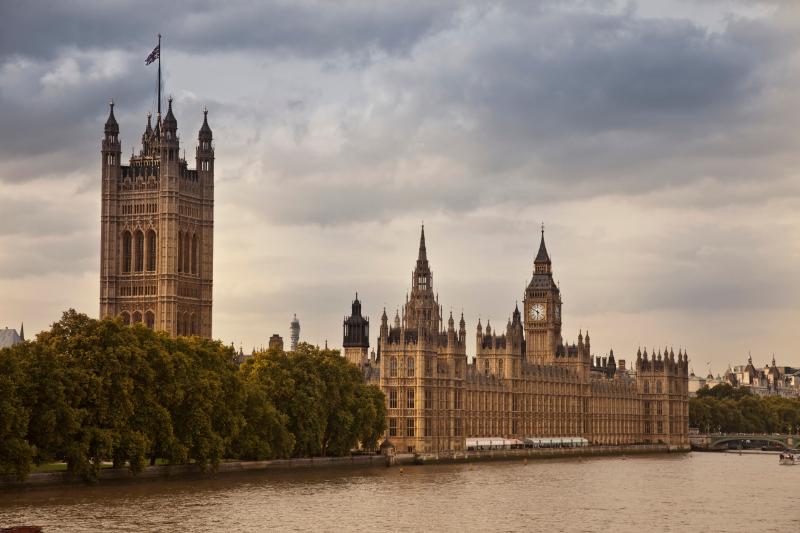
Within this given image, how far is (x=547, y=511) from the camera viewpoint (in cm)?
8662

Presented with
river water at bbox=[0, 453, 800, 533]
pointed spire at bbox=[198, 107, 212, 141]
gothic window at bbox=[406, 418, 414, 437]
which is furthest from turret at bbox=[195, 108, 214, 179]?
river water at bbox=[0, 453, 800, 533]

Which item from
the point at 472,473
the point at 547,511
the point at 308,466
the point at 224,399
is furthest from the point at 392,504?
the point at 472,473

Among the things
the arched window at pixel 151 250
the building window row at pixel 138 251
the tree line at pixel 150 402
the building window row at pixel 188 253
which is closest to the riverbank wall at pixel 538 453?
the tree line at pixel 150 402

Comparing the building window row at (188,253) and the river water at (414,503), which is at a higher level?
the building window row at (188,253)

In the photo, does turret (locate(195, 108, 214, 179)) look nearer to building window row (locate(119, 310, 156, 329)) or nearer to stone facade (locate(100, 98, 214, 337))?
stone facade (locate(100, 98, 214, 337))

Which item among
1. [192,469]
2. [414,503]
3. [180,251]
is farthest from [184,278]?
[414,503]

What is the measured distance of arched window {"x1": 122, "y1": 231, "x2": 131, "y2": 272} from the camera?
6813 inches

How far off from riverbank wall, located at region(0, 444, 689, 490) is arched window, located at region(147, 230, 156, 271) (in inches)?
1754

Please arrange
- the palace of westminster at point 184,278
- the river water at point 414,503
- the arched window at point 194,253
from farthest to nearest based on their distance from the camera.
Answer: the arched window at point 194,253 < the palace of westminster at point 184,278 < the river water at point 414,503

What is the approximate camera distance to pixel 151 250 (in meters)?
173

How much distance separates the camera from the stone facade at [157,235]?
560 feet

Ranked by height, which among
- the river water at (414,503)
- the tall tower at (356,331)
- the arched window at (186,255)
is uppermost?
the arched window at (186,255)

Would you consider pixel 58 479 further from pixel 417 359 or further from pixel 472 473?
Answer: pixel 417 359

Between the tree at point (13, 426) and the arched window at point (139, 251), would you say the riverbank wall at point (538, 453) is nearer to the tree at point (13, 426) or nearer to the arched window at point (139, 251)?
the arched window at point (139, 251)
